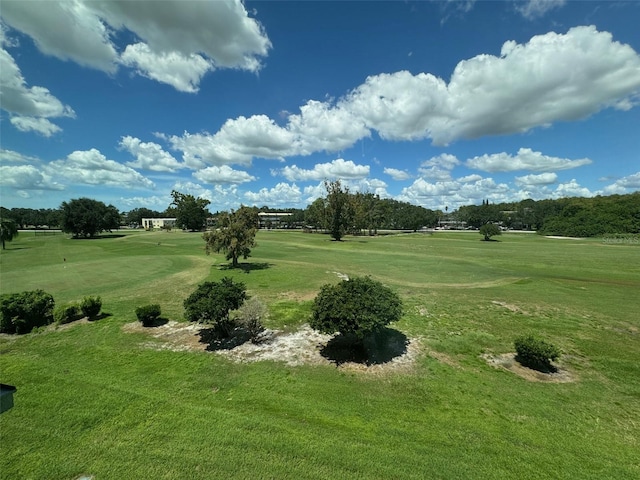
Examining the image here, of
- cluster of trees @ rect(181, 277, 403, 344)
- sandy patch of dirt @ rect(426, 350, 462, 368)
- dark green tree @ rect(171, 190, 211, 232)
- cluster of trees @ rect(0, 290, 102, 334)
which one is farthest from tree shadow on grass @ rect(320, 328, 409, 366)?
dark green tree @ rect(171, 190, 211, 232)

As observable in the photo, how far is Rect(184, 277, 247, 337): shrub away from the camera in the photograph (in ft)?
43.8

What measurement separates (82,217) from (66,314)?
80.1m

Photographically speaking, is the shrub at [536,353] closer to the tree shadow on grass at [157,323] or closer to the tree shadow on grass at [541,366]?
the tree shadow on grass at [541,366]

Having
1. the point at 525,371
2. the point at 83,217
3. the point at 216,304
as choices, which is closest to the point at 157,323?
the point at 216,304

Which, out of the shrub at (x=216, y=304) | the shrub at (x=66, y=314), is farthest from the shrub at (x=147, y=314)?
the shrub at (x=66, y=314)

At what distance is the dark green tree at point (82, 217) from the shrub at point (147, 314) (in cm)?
8312

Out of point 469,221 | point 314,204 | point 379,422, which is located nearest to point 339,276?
point 379,422

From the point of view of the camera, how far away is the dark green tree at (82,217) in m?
77.6

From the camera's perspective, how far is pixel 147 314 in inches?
632

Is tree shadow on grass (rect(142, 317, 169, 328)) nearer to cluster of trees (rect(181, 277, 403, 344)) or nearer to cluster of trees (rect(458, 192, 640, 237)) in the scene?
cluster of trees (rect(181, 277, 403, 344))

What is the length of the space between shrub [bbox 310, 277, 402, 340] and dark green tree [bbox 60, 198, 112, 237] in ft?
304

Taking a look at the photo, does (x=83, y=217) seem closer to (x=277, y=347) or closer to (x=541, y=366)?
(x=277, y=347)

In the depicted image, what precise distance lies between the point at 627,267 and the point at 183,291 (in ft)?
166

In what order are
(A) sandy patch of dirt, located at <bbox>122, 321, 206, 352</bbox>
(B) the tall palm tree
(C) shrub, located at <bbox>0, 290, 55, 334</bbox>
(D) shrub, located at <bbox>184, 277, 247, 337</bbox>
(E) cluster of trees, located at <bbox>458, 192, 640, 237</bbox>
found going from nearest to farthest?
(D) shrub, located at <bbox>184, 277, 247, 337</bbox> → (A) sandy patch of dirt, located at <bbox>122, 321, 206, 352</bbox> → (C) shrub, located at <bbox>0, 290, 55, 334</bbox> → (B) the tall palm tree → (E) cluster of trees, located at <bbox>458, 192, 640, 237</bbox>
